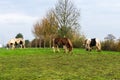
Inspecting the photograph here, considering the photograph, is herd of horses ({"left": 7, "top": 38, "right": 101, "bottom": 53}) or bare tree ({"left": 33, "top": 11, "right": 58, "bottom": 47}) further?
bare tree ({"left": 33, "top": 11, "right": 58, "bottom": 47})

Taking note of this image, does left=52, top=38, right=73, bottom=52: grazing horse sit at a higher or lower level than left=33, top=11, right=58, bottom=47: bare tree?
lower

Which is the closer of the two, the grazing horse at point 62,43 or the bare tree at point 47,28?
the grazing horse at point 62,43

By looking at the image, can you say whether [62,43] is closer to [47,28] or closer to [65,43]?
[65,43]

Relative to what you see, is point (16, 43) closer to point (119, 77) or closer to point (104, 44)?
point (104, 44)

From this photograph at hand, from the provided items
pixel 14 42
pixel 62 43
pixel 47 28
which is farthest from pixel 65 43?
pixel 47 28

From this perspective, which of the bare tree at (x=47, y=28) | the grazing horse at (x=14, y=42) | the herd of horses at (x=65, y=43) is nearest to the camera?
the herd of horses at (x=65, y=43)

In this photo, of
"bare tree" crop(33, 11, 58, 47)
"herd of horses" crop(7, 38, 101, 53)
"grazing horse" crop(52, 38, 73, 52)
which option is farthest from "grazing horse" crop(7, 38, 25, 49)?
"bare tree" crop(33, 11, 58, 47)

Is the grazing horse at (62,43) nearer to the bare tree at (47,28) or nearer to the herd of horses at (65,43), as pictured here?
the herd of horses at (65,43)

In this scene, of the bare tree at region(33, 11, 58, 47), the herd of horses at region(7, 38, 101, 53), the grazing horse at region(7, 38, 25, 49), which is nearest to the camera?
the herd of horses at region(7, 38, 101, 53)

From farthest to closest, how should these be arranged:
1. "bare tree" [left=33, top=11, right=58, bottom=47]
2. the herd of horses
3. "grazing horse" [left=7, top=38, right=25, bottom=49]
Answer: "bare tree" [left=33, top=11, right=58, bottom=47] → "grazing horse" [left=7, top=38, right=25, bottom=49] → the herd of horses

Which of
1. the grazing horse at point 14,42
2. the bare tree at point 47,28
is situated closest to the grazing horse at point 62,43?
the grazing horse at point 14,42

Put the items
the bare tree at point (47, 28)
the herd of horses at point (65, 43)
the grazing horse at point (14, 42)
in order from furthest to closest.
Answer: the bare tree at point (47, 28)
the grazing horse at point (14, 42)
the herd of horses at point (65, 43)

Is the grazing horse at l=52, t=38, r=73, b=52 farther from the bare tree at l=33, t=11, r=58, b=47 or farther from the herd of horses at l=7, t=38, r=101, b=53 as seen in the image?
the bare tree at l=33, t=11, r=58, b=47

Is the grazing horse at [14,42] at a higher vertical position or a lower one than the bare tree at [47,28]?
lower
